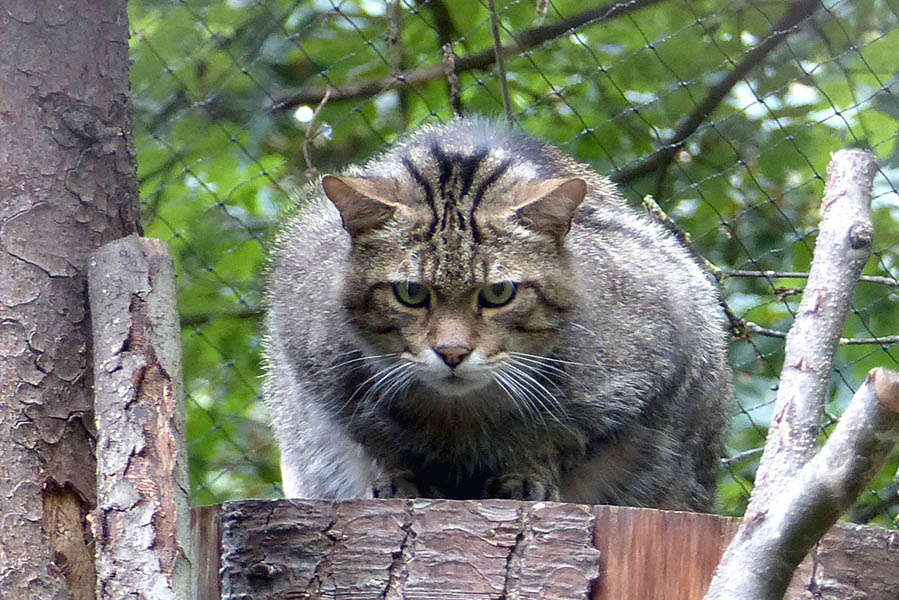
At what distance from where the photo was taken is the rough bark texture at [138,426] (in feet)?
4.57

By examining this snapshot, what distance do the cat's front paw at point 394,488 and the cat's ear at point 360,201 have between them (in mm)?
420

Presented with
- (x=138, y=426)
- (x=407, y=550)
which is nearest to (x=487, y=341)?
(x=407, y=550)

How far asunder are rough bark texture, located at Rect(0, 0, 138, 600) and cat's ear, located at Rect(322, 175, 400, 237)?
0.32m

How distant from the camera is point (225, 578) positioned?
1.62m

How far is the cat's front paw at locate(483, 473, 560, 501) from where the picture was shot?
1999mm

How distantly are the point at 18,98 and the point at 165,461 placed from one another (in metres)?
0.62

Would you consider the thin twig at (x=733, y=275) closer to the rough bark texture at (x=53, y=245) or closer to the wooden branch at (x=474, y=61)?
the wooden branch at (x=474, y=61)

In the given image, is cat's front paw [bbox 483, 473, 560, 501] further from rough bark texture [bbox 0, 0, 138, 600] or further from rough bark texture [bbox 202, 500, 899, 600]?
rough bark texture [bbox 0, 0, 138, 600]

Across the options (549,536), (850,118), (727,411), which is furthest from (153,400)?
(850,118)

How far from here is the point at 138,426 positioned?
147 cm

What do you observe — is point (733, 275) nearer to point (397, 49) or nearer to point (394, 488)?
point (394, 488)

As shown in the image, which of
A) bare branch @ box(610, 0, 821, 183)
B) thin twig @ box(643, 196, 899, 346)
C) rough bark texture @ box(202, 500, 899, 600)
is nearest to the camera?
rough bark texture @ box(202, 500, 899, 600)

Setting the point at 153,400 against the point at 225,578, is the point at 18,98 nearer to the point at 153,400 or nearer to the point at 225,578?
the point at 153,400

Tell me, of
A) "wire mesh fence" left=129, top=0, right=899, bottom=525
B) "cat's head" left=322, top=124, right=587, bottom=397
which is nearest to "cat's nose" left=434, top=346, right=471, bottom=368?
"cat's head" left=322, top=124, right=587, bottom=397
